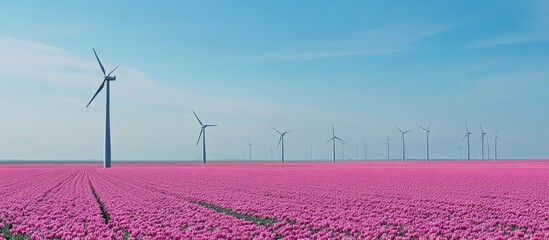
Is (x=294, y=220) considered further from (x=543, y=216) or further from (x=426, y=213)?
(x=543, y=216)

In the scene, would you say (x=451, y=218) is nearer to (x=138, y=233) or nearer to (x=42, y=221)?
(x=138, y=233)

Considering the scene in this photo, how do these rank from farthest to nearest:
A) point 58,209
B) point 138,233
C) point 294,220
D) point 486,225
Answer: point 58,209, point 294,220, point 486,225, point 138,233

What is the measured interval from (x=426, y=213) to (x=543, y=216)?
3.91 m

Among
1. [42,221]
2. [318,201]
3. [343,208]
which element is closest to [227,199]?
[318,201]

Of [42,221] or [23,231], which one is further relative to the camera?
[42,221]

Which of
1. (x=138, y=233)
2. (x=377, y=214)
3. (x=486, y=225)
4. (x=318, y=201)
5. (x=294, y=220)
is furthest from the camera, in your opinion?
(x=318, y=201)

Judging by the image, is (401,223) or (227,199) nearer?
(401,223)

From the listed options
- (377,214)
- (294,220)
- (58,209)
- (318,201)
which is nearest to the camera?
(294,220)

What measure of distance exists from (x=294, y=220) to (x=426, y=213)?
532 cm

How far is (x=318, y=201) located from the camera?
2680 cm

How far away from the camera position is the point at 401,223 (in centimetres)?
1762

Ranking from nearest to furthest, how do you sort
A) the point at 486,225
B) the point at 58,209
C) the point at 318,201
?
1. the point at 486,225
2. the point at 58,209
3. the point at 318,201

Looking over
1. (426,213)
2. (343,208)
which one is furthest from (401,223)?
(343,208)

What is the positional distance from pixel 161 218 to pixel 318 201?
9723 mm
